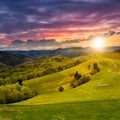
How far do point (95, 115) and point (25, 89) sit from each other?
12447cm

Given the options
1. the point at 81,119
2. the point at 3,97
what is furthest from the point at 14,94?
the point at 81,119

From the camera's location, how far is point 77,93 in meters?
99.9

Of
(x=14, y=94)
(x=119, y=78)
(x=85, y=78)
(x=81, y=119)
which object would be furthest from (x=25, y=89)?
(x=81, y=119)

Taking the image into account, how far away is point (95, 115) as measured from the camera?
163 ft

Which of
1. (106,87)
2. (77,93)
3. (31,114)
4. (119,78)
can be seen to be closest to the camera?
(31,114)

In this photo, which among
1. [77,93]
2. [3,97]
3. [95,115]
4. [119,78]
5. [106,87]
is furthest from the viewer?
[3,97]

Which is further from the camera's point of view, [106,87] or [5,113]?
[106,87]

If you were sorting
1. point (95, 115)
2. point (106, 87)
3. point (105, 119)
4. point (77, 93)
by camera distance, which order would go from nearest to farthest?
point (105, 119)
point (95, 115)
point (77, 93)
point (106, 87)

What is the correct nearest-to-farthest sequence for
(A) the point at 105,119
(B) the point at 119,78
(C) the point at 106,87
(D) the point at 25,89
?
→ (A) the point at 105,119
(C) the point at 106,87
(B) the point at 119,78
(D) the point at 25,89

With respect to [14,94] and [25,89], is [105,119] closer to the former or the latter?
[14,94]

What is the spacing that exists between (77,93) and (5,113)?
1876 inches

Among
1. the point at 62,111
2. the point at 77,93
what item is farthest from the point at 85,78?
the point at 62,111

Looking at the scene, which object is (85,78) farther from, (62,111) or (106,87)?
(62,111)

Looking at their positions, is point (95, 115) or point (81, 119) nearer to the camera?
point (81, 119)
